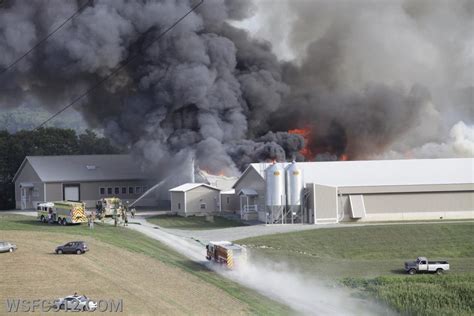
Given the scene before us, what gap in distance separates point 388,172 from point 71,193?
36856 mm

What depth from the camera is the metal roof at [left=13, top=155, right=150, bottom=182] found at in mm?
95750

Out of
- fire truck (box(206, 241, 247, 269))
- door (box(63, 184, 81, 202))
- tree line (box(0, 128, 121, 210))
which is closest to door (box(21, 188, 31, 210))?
door (box(63, 184, 81, 202))

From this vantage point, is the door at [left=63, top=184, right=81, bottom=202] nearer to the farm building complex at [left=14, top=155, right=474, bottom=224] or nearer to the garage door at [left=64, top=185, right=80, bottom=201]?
the garage door at [left=64, top=185, right=80, bottom=201]

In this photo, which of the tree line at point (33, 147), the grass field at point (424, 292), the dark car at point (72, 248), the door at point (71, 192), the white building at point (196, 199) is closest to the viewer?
the grass field at point (424, 292)

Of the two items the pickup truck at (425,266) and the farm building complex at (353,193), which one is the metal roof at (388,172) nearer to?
the farm building complex at (353,193)

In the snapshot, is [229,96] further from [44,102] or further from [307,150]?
[44,102]

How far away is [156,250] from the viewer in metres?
55.7

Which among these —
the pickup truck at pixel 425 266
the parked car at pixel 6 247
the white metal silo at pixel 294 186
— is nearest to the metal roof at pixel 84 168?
the white metal silo at pixel 294 186

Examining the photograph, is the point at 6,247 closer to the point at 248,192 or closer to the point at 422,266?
the point at 422,266

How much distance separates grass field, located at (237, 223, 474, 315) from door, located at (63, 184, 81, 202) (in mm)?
36391

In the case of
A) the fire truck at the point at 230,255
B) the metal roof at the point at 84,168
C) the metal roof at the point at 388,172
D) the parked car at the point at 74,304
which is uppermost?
Result: the metal roof at the point at 84,168

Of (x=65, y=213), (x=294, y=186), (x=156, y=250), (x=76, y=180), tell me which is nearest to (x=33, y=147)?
(x=76, y=180)

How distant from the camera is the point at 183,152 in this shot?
307ft

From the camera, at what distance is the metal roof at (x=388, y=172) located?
3071 inches
